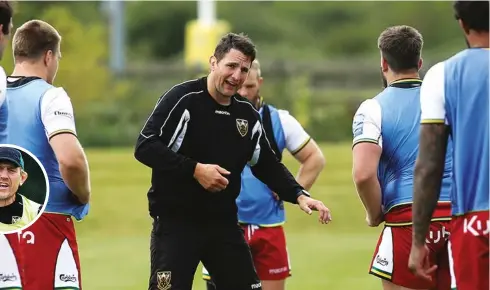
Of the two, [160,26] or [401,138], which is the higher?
[160,26]

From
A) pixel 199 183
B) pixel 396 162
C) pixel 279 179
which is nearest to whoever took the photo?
pixel 396 162

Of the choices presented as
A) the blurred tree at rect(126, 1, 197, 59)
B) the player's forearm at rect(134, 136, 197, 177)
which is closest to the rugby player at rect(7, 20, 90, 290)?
the player's forearm at rect(134, 136, 197, 177)

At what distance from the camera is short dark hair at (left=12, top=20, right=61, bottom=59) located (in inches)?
281

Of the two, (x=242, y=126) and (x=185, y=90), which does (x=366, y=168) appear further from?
(x=185, y=90)

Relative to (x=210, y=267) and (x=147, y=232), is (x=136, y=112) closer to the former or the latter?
(x=147, y=232)

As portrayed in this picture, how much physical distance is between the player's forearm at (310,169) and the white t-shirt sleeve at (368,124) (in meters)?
2.53

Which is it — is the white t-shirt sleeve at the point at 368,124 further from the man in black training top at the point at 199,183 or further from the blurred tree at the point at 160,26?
the blurred tree at the point at 160,26

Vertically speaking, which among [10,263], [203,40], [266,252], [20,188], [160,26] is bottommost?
[266,252]

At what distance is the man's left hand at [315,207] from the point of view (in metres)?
7.33

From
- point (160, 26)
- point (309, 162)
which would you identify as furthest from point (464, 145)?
point (160, 26)

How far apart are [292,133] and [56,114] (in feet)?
10.1

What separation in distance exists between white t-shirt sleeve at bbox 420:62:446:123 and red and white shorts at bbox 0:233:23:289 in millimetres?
2762

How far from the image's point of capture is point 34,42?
7145mm

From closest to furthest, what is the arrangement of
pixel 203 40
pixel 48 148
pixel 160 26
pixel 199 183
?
1. pixel 48 148
2. pixel 199 183
3. pixel 203 40
4. pixel 160 26
